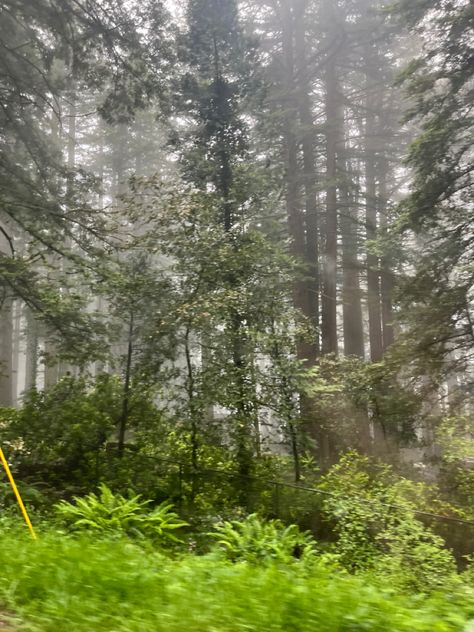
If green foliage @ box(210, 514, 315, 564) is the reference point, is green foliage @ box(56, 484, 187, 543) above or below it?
above

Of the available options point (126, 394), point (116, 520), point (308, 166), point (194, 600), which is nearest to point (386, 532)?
point (116, 520)

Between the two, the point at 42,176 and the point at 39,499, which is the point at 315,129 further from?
the point at 39,499

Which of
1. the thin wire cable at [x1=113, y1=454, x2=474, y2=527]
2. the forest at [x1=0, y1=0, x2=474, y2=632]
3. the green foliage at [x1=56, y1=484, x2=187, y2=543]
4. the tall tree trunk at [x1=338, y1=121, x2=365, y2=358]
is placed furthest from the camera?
the tall tree trunk at [x1=338, y1=121, x2=365, y2=358]

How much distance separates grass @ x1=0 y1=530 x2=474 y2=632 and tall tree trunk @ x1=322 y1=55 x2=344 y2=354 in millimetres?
13305

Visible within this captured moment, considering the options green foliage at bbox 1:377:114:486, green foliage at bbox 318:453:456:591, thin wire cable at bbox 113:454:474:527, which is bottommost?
green foliage at bbox 318:453:456:591

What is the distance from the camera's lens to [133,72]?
12.5m

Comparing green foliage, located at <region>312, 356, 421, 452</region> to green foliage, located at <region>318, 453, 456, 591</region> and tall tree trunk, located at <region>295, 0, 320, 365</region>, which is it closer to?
green foliage, located at <region>318, 453, 456, 591</region>

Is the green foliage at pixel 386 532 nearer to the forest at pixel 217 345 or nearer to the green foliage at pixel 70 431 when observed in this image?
the forest at pixel 217 345

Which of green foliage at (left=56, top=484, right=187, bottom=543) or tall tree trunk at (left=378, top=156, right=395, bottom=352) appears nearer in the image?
green foliage at (left=56, top=484, right=187, bottom=543)

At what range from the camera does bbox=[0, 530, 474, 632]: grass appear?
10.6ft

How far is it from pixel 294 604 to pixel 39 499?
6516 mm

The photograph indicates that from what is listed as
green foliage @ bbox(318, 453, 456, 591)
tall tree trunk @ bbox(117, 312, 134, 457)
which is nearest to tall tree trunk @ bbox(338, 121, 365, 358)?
green foliage @ bbox(318, 453, 456, 591)

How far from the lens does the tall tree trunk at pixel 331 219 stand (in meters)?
17.5

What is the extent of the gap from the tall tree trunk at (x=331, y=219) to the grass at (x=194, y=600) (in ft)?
43.7
